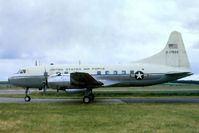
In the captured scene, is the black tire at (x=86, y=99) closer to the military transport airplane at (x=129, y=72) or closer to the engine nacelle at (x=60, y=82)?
the military transport airplane at (x=129, y=72)

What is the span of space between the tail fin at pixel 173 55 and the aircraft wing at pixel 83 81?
5076 millimetres

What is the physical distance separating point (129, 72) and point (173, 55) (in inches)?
158

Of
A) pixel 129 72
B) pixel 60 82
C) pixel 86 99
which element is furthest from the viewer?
pixel 129 72

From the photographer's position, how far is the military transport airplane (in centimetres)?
2812

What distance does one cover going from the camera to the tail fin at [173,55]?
28672 millimetres

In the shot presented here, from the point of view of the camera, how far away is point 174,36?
29.0 m

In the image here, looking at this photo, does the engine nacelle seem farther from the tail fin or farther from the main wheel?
the tail fin

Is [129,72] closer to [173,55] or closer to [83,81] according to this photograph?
[173,55]

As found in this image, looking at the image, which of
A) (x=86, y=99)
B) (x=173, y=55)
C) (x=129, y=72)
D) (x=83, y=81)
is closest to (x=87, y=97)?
(x=86, y=99)

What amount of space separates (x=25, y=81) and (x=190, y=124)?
18332mm

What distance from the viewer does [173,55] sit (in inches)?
1138

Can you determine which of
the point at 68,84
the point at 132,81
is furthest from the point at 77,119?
the point at 132,81

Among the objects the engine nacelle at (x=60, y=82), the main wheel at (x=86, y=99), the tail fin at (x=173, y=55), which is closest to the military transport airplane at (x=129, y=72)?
the tail fin at (x=173, y=55)

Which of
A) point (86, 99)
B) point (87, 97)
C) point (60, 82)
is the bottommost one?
point (86, 99)
